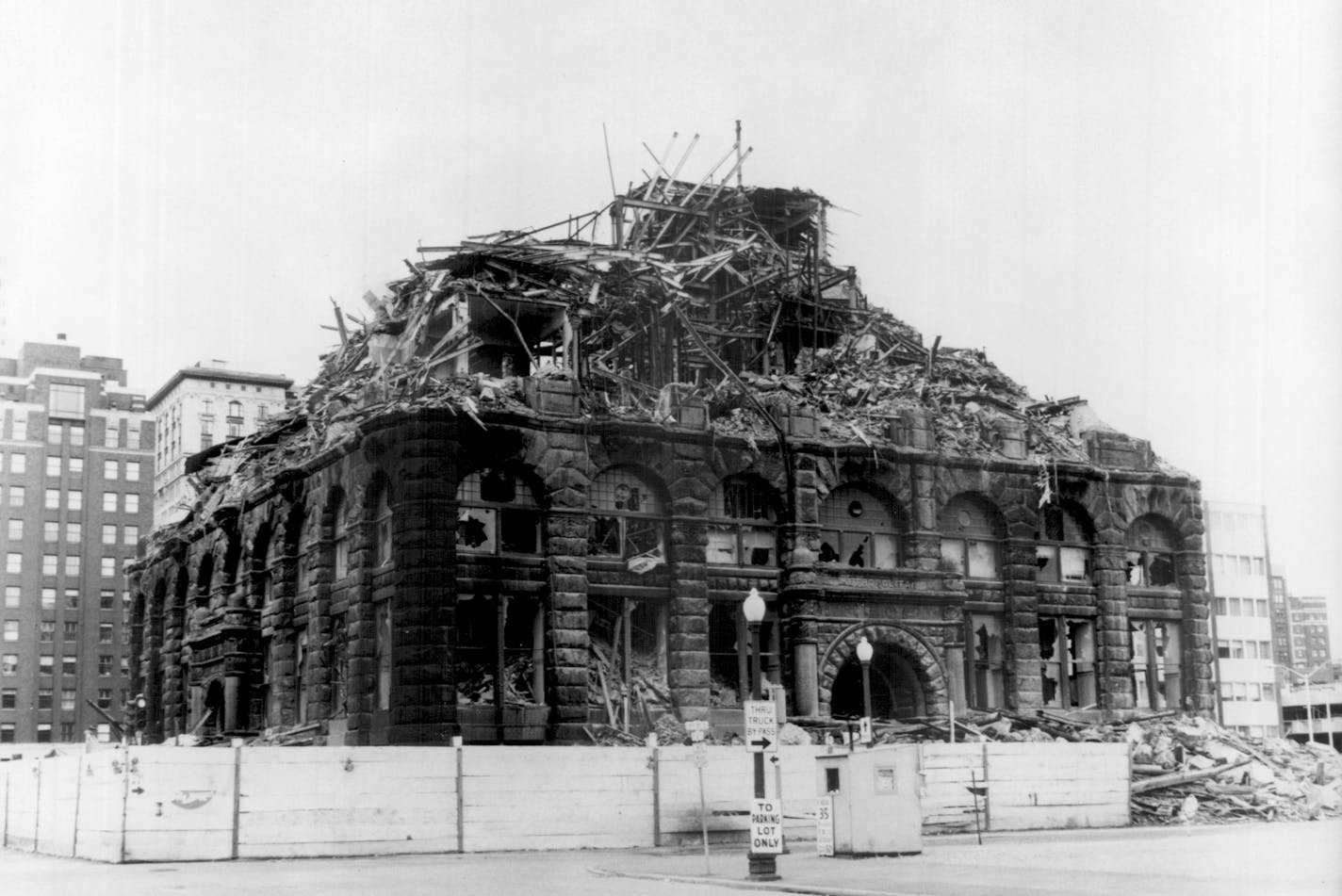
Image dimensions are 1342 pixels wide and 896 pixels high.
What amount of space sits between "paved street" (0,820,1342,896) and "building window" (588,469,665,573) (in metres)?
13.2

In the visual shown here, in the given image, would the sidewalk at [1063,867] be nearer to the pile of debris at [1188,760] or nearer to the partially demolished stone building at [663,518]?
the pile of debris at [1188,760]

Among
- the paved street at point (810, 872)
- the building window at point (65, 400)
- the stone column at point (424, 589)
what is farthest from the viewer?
the building window at point (65, 400)

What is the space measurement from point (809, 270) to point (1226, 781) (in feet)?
79.4

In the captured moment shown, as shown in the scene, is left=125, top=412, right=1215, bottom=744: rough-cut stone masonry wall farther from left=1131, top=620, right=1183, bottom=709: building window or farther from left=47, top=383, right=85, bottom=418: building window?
left=47, top=383, right=85, bottom=418: building window

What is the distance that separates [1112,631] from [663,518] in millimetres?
16029

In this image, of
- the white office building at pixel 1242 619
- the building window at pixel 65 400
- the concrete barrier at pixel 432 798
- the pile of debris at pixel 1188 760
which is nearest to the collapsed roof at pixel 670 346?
the pile of debris at pixel 1188 760

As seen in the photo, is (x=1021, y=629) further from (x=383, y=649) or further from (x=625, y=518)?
(x=383, y=649)

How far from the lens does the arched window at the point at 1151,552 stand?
5250 centimetres

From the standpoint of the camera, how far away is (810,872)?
2583cm

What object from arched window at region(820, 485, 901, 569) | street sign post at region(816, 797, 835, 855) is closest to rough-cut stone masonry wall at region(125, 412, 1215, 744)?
arched window at region(820, 485, 901, 569)

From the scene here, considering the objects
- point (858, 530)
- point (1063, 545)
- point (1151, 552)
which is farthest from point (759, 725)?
point (1151, 552)

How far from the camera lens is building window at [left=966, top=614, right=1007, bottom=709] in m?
48.9

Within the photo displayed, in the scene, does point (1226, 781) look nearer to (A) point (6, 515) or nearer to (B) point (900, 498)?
(B) point (900, 498)

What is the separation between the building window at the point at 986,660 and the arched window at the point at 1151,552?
602cm
